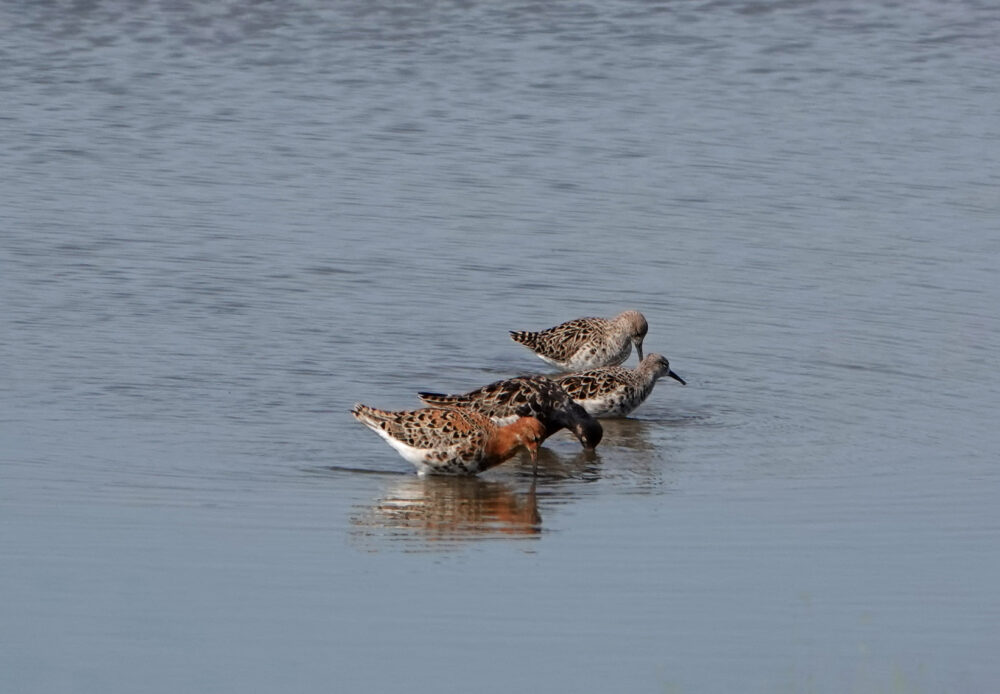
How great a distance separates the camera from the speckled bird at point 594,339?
628 inches

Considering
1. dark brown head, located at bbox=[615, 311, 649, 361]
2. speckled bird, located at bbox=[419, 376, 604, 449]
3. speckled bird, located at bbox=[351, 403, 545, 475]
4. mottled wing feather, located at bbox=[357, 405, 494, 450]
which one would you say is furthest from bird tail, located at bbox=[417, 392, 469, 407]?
dark brown head, located at bbox=[615, 311, 649, 361]

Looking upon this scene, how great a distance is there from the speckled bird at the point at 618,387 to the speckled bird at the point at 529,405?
0.63 meters

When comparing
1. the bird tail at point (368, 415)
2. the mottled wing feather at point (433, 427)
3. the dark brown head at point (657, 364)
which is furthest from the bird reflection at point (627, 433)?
the bird tail at point (368, 415)

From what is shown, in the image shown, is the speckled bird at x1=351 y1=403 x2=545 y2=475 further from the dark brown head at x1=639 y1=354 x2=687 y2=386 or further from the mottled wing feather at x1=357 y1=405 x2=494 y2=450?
the dark brown head at x1=639 y1=354 x2=687 y2=386

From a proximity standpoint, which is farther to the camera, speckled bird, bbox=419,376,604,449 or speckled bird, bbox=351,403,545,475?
speckled bird, bbox=419,376,604,449

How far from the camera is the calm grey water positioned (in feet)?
29.2

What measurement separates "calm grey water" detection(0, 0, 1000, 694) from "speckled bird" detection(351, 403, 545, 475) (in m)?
0.19

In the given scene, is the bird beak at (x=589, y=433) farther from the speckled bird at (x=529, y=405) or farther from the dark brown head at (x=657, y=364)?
the dark brown head at (x=657, y=364)

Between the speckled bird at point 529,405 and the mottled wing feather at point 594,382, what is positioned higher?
the speckled bird at point 529,405

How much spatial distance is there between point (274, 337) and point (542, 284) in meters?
3.11

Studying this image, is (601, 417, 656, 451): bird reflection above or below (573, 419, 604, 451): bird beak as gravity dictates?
below

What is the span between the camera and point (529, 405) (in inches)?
541

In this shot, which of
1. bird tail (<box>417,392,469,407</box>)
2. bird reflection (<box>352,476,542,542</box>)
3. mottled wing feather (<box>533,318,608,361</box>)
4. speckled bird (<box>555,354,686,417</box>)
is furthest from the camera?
mottled wing feather (<box>533,318,608,361</box>)

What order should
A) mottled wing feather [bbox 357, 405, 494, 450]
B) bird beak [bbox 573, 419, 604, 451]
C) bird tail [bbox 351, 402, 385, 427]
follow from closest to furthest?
mottled wing feather [bbox 357, 405, 494, 450] < bird tail [bbox 351, 402, 385, 427] < bird beak [bbox 573, 419, 604, 451]
